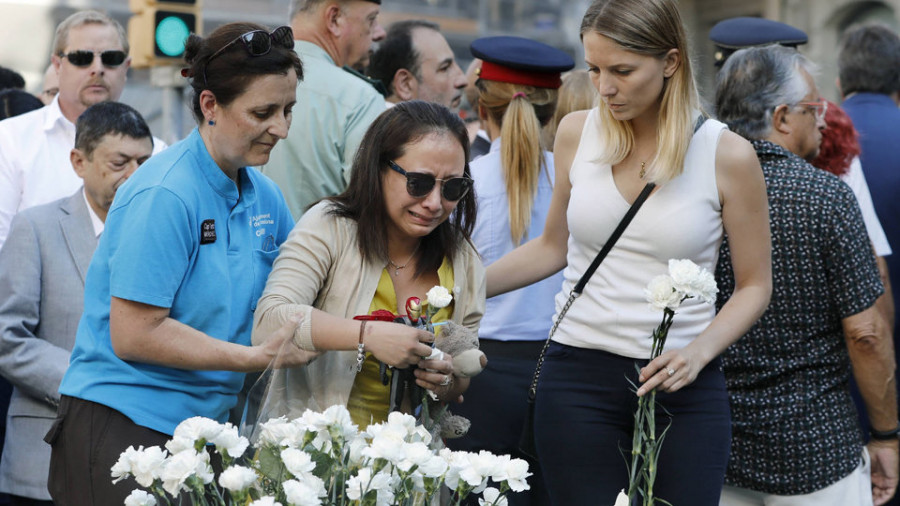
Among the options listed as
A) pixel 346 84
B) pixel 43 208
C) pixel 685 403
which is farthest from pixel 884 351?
pixel 43 208

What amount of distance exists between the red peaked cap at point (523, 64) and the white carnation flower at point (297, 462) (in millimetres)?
2712

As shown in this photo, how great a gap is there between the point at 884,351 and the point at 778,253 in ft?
1.68

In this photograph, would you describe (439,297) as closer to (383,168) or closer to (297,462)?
(297,462)

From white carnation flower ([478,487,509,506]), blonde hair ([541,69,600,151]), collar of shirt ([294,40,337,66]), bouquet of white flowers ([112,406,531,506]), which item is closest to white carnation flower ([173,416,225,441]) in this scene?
bouquet of white flowers ([112,406,531,506])

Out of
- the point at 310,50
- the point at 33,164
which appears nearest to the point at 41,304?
the point at 33,164

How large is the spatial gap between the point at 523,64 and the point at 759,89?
2.86ft

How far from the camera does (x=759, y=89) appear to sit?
142 inches

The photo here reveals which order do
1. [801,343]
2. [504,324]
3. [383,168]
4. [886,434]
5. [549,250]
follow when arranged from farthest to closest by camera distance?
[504,324] → [886,434] → [801,343] → [549,250] → [383,168]

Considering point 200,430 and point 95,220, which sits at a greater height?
point 200,430

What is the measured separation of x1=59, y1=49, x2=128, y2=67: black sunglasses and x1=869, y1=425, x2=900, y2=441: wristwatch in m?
3.33

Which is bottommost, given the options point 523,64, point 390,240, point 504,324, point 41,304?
point 504,324

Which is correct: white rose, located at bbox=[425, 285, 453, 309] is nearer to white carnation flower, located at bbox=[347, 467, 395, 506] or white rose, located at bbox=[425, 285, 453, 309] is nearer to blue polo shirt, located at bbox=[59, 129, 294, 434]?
white carnation flower, located at bbox=[347, 467, 395, 506]

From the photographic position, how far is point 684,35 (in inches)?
108

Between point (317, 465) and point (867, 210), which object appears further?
point (867, 210)
